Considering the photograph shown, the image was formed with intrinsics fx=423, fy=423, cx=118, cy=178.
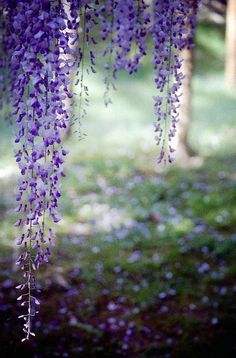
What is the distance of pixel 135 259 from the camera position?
5.71 meters

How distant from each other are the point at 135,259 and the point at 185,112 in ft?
12.8

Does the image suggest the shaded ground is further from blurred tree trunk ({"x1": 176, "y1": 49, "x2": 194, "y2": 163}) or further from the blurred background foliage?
blurred tree trunk ({"x1": 176, "y1": 49, "x2": 194, "y2": 163})

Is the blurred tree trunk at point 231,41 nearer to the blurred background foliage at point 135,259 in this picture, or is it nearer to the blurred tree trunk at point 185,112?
A: the blurred background foliage at point 135,259

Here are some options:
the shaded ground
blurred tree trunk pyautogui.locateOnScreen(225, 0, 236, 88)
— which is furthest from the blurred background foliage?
blurred tree trunk pyautogui.locateOnScreen(225, 0, 236, 88)

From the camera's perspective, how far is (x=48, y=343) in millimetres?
4219

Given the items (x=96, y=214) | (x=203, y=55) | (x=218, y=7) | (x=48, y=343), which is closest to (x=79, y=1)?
(x=48, y=343)

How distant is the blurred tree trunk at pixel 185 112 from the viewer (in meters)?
8.12

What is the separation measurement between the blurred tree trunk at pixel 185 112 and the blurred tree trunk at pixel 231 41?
6001 millimetres

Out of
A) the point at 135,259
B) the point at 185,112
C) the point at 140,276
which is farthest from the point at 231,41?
the point at 140,276

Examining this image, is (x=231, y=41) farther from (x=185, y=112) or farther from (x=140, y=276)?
(x=140, y=276)

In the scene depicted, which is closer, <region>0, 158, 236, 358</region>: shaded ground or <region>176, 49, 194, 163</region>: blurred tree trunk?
<region>0, 158, 236, 358</region>: shaded ground

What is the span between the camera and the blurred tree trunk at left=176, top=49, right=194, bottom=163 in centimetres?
812

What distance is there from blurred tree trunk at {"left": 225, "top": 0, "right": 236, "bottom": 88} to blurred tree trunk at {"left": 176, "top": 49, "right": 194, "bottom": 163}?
6.00 meters

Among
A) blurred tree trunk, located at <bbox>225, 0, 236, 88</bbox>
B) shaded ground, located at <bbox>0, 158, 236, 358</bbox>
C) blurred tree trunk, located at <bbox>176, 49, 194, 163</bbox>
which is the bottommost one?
shaded ground, located at <bbox>0, 158, 236, 358</bbox>
